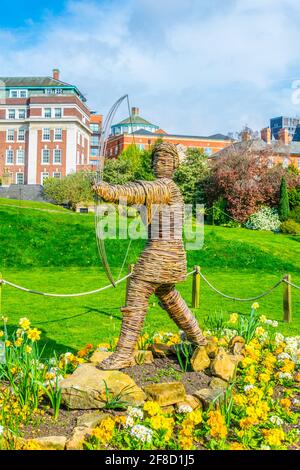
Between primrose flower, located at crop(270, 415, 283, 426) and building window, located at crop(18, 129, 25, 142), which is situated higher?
building window, located at crop(18, 129, 25, 142)

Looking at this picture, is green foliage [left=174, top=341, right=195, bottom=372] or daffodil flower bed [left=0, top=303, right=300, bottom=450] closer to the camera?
daffodil flower bed [left=0, top=303, right=300, bottom=450]

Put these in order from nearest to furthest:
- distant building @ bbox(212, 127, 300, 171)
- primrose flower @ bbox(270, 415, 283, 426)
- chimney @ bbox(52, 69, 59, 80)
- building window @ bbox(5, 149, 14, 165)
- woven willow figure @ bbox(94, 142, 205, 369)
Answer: primrose flower @ bbox(270, 415, 283, 426) → woven willow figure @ bbox(94, 142, 205, 369) → distant building @ bbox(212, 127, 300, 171) → building window @ bbox(5, 149, 14, 165) → chimney @ bbox(52, 69, 59, 80)

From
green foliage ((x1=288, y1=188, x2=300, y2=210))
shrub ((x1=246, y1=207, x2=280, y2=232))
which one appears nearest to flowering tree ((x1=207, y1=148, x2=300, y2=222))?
shrub ((x1=246, y1=207, x2=280, y2=232))

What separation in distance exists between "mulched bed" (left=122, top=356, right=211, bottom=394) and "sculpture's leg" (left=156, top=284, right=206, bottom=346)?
383 mm

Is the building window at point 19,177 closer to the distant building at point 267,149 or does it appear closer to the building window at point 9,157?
the building window at point 9,157

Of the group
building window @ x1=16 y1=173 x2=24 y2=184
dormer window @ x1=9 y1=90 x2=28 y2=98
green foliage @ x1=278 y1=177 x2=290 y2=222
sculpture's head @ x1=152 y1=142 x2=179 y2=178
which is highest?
dormer window @ x1=9 y1=90 x2=28 y2=98

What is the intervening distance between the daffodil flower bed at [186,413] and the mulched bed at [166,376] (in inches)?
13.3

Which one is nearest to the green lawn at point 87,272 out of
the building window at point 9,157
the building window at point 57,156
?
the building window at point 57,156

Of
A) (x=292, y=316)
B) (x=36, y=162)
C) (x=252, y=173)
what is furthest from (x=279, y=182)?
(x=36, y=162)

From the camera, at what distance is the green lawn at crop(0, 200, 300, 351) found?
8156 mm

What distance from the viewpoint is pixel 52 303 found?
981 cm

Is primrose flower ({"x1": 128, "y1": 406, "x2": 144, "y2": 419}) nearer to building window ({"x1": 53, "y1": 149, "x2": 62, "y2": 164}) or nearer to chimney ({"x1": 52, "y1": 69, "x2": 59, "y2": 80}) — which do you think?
building window ({"x1": 53, "y1": 149, "x2": 62, "y2": 164})

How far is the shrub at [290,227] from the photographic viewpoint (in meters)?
27.2
